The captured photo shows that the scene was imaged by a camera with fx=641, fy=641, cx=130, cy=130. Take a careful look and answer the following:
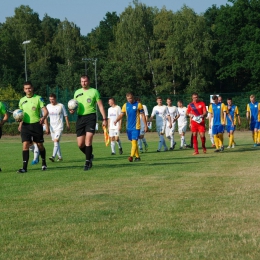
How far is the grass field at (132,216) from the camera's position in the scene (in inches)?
235

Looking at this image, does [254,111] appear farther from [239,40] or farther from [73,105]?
[239,40]

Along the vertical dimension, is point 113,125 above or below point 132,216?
above

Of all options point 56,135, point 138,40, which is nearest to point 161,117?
point 56,135

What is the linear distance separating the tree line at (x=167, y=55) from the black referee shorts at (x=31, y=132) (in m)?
58.6

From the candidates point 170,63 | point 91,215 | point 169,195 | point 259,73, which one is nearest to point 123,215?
point 91,215

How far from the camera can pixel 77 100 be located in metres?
14.4

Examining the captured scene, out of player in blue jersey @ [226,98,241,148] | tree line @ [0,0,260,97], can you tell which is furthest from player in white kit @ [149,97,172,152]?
tree line @ [0,0,260,97]

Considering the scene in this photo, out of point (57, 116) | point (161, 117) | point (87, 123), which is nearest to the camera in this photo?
point (87, 123)

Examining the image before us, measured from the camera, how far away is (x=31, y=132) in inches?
567

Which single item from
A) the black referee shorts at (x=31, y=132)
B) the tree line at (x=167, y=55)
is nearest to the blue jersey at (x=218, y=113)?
the black referee shorts at (x=31, y=132)

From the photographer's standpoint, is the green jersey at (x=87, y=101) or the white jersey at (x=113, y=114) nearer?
the green jersey at (x=87, y=101)

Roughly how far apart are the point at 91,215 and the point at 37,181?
4516 millimetres

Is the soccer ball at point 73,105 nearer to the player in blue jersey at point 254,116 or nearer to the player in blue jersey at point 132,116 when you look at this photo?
the player in blue jersey at point 132,116

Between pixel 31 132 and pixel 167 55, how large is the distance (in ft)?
232
